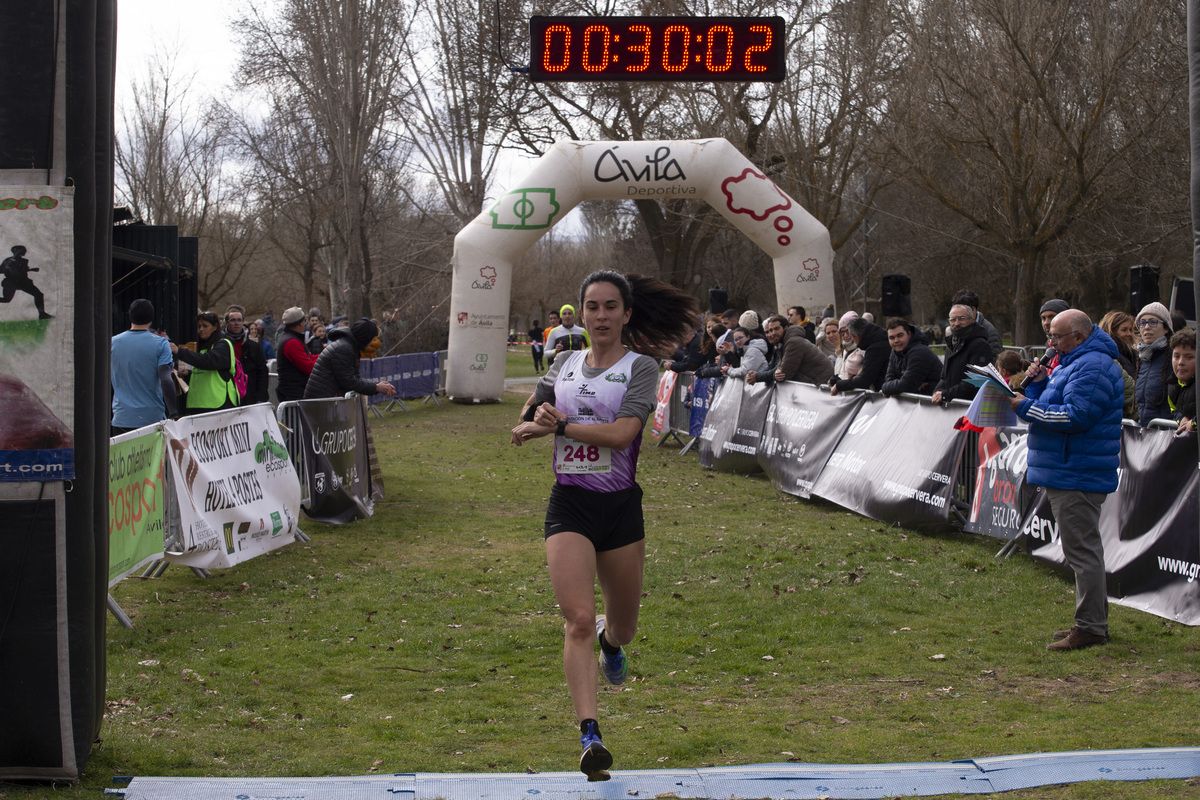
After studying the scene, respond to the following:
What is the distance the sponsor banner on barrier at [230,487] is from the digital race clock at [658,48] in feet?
14.1

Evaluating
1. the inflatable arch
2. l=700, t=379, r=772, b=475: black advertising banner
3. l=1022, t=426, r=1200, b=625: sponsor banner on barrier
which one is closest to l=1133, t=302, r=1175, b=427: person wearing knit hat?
l=1022, t=426, r=1200, b=625: sponsor banner on barrier

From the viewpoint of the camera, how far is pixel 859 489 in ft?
36.3

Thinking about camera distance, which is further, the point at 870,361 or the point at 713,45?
the point at 870,361

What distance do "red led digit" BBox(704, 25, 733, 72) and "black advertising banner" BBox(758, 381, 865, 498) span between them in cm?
359

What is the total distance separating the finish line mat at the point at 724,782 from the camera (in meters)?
4.16

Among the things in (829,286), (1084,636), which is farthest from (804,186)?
(1084,636)

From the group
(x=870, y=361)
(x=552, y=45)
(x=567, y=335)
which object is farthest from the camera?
(x=567, y=335)

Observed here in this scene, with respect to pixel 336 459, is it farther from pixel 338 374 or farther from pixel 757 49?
pixel 757 49

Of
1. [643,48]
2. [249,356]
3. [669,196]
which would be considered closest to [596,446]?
[643,48]

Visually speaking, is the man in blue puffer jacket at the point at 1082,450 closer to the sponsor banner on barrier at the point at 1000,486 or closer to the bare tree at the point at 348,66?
the sponsor banner on barrier at the point at 1000,486

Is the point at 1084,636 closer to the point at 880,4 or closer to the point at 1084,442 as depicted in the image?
the point at 1084,442

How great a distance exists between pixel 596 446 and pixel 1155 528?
4.59 meters

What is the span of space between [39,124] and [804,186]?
25.3m

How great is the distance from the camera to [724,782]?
4.29 m
